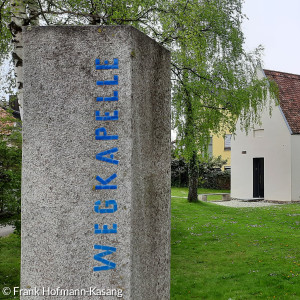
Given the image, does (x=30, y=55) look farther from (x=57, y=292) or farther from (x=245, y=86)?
(x=245, y=86)

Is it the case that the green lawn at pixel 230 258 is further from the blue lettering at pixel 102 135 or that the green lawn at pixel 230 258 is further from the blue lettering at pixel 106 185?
the blue lettering at pixel 102 135

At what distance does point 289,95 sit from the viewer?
26875 millimetres

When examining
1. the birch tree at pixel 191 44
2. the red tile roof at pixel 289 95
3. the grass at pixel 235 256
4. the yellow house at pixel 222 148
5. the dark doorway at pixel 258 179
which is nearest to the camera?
the grass at pixel 235 256

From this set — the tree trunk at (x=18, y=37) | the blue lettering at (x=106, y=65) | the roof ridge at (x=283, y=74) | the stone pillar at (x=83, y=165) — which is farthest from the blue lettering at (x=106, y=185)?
the roof ridge at (x=283, y=74)

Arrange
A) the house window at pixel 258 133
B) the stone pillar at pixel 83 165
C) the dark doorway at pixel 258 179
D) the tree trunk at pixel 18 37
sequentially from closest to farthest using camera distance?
the stone pillar at pixel 83 165, the tree trunk at pixel 18 37, the house window at pixel 258 133, the dark doorway at pixel 258 179

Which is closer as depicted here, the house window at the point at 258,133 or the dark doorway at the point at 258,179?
the house window at the point at 258,133

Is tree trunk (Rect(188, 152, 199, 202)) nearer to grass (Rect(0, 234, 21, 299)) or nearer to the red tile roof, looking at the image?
the red tile roof

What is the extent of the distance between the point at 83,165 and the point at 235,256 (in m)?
7.33

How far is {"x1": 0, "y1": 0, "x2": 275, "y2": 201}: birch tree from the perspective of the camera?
31.9 ft

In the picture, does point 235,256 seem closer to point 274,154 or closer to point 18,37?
point 18,37

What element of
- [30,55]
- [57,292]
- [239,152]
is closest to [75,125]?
[30,55]

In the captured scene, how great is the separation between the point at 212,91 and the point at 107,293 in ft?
39.9

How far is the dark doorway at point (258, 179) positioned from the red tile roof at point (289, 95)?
3187mm

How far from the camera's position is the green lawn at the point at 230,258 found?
7.46m
